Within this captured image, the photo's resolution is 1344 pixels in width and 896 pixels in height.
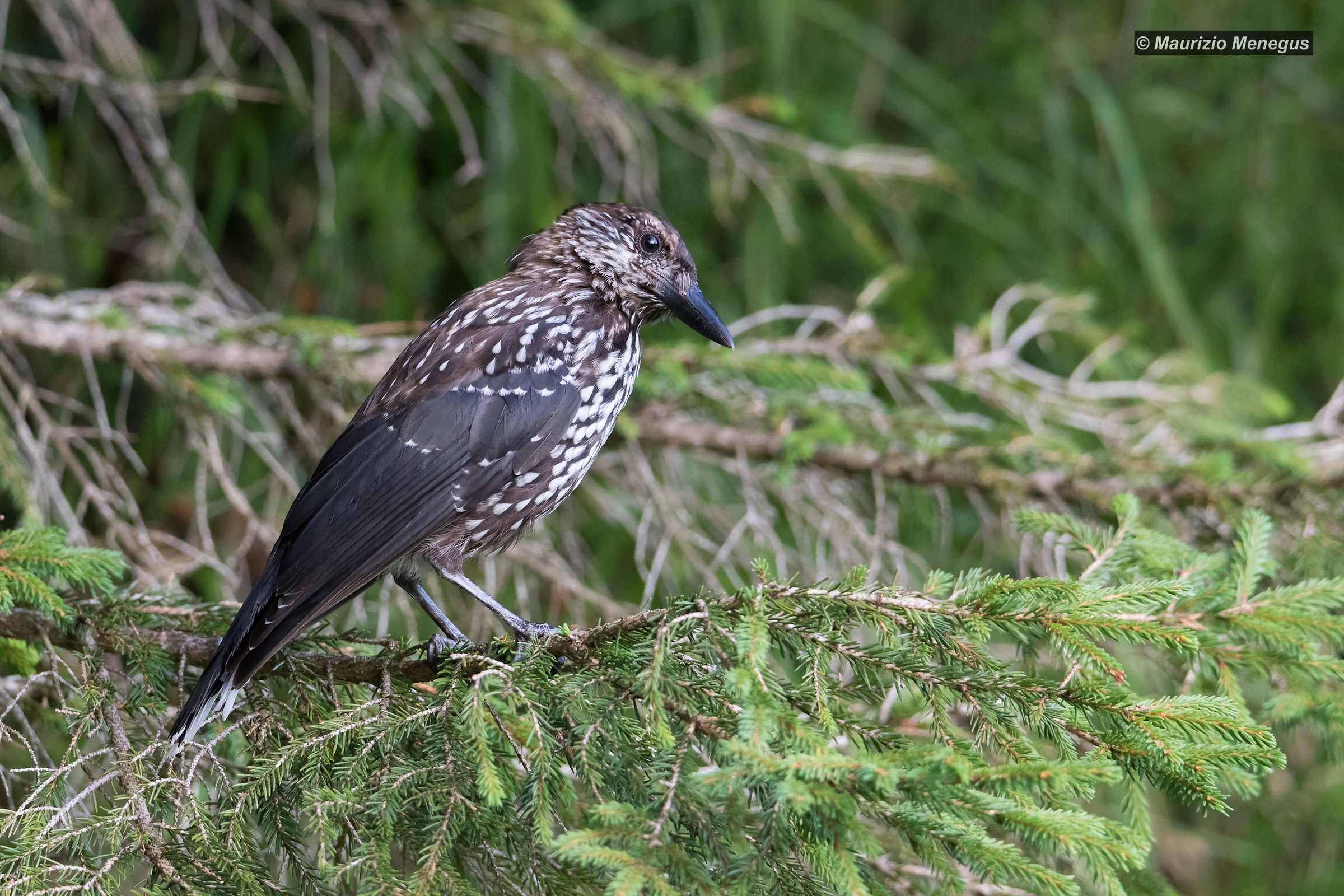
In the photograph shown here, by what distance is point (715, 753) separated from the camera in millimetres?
1497

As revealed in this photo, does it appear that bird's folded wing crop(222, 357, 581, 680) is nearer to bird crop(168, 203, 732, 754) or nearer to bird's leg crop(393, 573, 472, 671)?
bird crop(168, 203, 732, 754)

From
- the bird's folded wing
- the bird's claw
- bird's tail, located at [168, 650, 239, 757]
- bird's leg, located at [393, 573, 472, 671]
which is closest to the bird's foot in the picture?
bird's leg, located at [393, 573, 472, 671]

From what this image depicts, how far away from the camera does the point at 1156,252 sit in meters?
3.96

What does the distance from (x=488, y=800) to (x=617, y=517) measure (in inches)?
75.4

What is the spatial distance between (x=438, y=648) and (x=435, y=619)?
1.49ft

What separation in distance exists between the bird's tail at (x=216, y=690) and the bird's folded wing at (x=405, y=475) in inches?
0.6

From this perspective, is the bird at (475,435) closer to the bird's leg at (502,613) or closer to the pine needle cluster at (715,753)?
the bird's leg at (502,613)

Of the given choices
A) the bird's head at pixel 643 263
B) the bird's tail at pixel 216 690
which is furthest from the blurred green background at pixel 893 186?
the bird's tail at pixel 216 690

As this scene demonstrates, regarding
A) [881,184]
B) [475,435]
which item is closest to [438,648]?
[475,435]

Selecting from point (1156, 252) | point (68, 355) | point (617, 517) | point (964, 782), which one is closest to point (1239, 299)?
point (1156, 252)

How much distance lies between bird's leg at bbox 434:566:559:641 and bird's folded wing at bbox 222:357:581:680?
0.12 m

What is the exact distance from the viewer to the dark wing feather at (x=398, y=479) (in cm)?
201

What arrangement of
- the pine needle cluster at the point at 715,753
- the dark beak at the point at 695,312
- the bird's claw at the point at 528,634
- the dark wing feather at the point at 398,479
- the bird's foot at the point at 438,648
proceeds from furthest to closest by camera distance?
the dark beak at the point at 695,312, the dark wing feather at the point at 398,479, the bird's foot at the point at 438,648, the bird's claw at the point at 528,634, the pine needle cluster at the point at 715,753

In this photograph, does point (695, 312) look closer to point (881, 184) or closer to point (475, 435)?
point (475, 435)
